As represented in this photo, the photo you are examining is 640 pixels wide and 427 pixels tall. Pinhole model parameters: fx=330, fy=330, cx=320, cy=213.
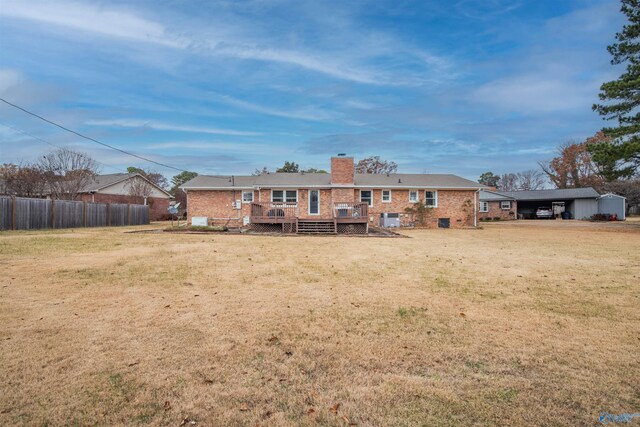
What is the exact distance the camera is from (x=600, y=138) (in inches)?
1941

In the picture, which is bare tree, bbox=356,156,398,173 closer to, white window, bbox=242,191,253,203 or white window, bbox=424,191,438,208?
white window, bbox=424,191,438,208

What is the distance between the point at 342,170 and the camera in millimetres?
25281

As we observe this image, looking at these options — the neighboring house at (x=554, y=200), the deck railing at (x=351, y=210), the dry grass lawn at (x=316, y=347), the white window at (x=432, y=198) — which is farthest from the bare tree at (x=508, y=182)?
the dry grass lawn at (x=316, y=347)

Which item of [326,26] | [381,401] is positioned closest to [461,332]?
[381,401]

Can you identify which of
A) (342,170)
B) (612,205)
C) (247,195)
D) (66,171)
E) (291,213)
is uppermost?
(66,171)

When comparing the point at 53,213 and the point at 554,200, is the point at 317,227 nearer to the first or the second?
the point at 53,213

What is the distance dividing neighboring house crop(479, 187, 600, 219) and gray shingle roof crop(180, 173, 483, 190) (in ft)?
61.6

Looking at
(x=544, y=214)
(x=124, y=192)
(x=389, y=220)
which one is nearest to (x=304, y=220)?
(x=389, y=220)

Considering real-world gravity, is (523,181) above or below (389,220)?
above

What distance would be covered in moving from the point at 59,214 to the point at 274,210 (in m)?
15.3

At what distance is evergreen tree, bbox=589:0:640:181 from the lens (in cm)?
1992

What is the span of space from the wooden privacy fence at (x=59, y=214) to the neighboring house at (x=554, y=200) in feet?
134

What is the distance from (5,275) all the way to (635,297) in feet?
40.9

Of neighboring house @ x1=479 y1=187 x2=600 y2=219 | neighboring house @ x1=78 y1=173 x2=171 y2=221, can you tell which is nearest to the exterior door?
neighboring house @ x1=78 y1=173 x2=171 y2=221
